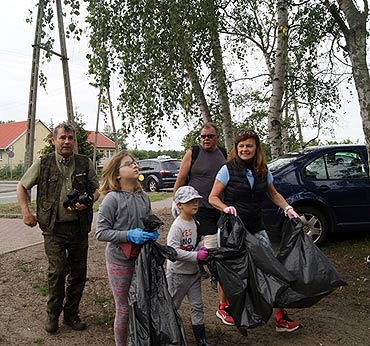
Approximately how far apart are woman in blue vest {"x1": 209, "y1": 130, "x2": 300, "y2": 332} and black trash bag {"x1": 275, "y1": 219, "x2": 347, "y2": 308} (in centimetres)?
21

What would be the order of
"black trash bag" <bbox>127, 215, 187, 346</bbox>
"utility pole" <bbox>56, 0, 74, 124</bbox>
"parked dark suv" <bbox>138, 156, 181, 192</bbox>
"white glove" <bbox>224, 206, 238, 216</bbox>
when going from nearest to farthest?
"black trash bag" <bbox>127, 215, 187, 346</bbox>
"white glove" <bbox>224, 206, 238, 216</bbox>
"utility pole" <bbox>56, 0, 74, 124</bbox>
"parked dark suv" <bbox>138, 156, 181, 192</bbox>

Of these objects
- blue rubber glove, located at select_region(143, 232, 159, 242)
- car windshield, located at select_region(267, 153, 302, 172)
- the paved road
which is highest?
car windshield, located at select_region(267, 153, 302, 172)

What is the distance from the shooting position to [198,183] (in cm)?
450

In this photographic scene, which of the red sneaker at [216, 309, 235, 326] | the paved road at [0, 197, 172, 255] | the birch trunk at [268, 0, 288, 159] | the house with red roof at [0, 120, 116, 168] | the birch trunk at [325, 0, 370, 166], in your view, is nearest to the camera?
the red sneaker at [216, 309, 235, 326]

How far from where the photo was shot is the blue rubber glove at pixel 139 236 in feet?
9.84

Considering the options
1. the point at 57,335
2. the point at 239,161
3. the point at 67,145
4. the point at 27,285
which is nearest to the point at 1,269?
the point at 27,285

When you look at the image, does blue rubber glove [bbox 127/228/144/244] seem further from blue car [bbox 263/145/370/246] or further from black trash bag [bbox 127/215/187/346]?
blue car [bbox 263/145/370/246]

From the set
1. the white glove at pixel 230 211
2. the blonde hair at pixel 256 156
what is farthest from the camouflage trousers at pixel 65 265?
the blonde hair at pixel 256 156

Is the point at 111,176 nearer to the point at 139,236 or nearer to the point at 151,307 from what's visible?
the point at 139,236

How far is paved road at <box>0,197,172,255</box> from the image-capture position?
7.67 metres

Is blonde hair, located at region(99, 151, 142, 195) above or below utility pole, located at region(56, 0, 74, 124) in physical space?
below

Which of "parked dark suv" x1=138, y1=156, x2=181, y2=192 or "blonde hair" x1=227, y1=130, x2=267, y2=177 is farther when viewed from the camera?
"parked dark suv" x1=138, y1=156, x2=181, y2=192

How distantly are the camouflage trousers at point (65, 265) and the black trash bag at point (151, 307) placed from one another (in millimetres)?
1058

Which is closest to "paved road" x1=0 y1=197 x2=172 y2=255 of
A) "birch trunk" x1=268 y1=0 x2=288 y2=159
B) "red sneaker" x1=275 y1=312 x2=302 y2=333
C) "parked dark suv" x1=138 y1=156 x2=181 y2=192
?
"birch trunk" x1=268 y1=0 x2=288 y2=159
